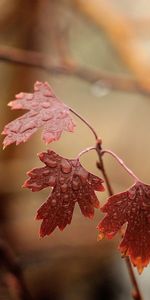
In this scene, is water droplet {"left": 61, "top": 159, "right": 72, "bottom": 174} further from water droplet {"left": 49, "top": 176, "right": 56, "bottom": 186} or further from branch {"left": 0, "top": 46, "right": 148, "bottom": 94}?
branch {"left": 0, "top": 46, "right": 148, "bottom": 94}

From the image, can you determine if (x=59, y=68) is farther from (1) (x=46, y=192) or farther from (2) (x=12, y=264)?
(1) (x=46, y=192)

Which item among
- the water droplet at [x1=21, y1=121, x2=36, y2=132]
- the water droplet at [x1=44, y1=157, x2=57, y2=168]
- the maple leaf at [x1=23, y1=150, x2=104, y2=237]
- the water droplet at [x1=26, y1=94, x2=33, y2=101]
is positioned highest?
the water droplet at [x1=26, y1=94, x2=33, y2=101]

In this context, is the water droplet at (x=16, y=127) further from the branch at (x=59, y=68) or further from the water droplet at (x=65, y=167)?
→ the branch at (x=59, y=68)

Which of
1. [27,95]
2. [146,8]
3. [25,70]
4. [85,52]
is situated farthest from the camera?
[85,52]

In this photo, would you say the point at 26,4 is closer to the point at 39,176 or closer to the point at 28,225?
the point at 28,225

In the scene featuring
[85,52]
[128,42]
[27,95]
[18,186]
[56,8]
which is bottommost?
[27,95]

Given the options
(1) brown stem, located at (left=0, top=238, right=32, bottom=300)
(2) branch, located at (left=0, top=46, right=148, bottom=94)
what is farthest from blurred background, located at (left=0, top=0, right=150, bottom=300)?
(1) brown stem, located at (left=0, top=238, right=32, bottom=300)

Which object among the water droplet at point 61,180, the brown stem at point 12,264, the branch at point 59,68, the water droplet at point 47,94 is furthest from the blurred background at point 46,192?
the water droplet at point 61,180

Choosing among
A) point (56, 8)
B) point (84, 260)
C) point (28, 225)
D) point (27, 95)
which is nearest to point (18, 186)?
point (28, 225)
